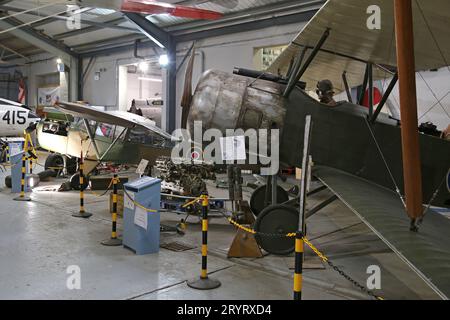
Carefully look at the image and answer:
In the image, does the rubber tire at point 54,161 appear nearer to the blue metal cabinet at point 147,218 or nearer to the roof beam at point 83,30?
the roof beam at point 83,30

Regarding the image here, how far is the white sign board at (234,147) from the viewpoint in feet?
16.7

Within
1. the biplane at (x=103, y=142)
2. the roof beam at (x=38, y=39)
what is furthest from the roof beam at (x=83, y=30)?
the biplane at (x=103, y=142)

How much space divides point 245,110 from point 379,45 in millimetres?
1724

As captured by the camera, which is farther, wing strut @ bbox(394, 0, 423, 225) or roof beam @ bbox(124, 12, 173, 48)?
roof beam @ bbox(124, 12, 173, 48)

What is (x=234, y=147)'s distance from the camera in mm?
5094

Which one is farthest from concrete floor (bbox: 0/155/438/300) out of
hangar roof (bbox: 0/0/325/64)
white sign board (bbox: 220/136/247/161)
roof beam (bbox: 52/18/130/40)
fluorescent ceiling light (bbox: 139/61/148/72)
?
fluorescent ceiling light (bbox: 139/61/148/72)

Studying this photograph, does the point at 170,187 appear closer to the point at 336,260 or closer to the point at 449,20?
the point at 336,260

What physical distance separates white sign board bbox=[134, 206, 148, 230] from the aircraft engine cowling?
4.19 ft

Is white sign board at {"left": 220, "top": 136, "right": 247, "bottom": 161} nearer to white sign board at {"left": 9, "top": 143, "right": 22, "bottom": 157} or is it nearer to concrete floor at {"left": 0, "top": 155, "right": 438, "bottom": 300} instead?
concrete floor at {"left": 0, "top": 155, "right": 438, "bottom": 300}

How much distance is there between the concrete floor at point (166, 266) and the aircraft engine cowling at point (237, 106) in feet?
5.29

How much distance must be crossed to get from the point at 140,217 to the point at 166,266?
0.72 meters

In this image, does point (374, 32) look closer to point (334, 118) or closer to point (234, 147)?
point (334, 118)

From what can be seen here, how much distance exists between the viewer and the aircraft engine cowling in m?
5.05

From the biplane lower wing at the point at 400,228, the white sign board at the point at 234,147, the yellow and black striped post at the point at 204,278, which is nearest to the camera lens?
the biplane lower wing at the point at 400,228
